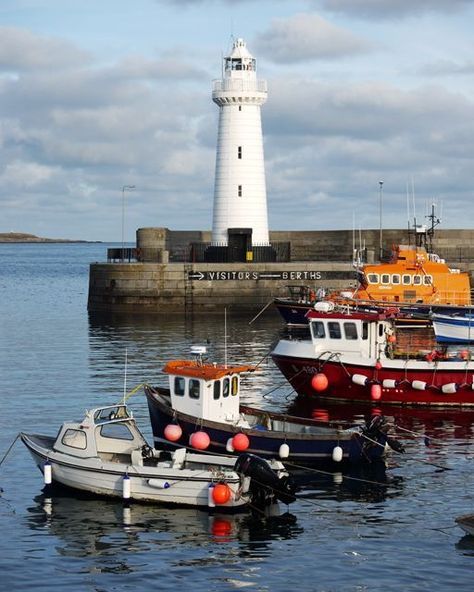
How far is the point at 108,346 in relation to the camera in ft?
161

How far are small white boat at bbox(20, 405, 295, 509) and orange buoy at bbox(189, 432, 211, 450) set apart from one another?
142cm

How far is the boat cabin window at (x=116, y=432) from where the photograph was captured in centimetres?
2336

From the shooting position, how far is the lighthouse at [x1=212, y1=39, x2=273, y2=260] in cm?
6338

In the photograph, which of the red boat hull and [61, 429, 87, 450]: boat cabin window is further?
the red boat hull

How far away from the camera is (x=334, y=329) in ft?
113

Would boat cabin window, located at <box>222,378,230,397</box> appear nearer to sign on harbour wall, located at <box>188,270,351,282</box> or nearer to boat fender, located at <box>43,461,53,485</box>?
boat fender, located at <box>43,461,53,485</box>

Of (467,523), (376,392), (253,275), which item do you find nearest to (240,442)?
(467,523)

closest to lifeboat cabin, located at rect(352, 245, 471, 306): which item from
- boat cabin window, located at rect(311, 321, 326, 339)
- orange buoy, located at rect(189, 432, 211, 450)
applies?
boat cabin window, located at rect(311, 321, 326, 339)

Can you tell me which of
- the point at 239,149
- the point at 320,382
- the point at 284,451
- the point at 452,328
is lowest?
the point at 284,451

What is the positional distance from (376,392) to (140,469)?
1275 cm

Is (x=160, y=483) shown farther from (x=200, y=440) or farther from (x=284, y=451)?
(x=284, y=451)

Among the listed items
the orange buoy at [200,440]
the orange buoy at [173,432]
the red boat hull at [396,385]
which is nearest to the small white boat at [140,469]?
the orange buoy at [200,440]

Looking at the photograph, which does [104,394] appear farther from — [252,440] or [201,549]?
[201,549]

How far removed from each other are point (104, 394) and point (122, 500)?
43.8 feet
